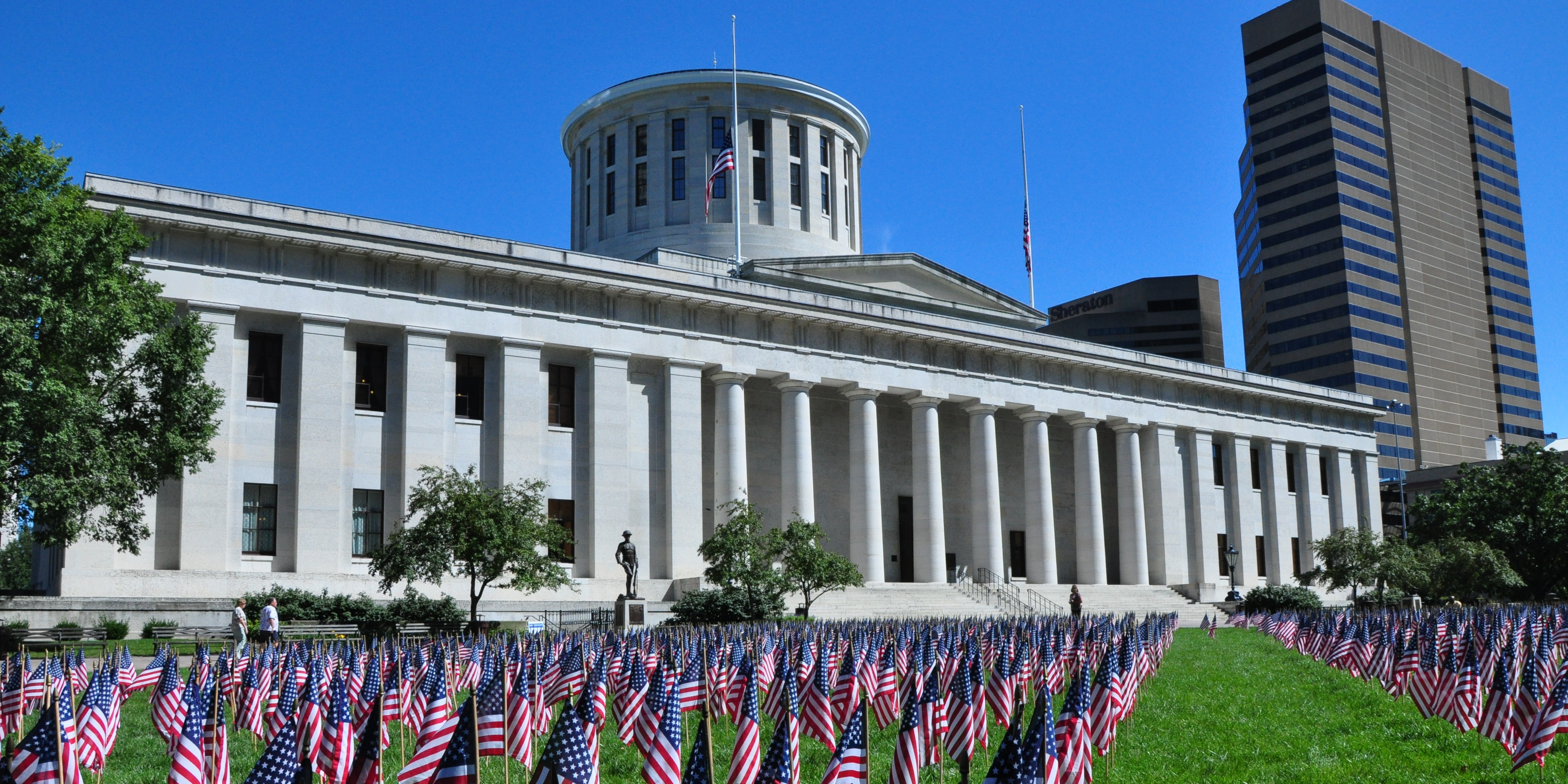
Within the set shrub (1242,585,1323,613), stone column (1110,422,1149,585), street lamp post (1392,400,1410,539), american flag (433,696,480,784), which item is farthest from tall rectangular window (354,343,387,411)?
street lamp post (1392,400,1410,539)

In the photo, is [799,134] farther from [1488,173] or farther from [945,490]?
[1488,173]

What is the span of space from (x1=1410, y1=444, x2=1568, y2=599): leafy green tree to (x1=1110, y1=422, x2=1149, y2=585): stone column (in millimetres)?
13778

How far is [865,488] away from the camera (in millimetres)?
53750

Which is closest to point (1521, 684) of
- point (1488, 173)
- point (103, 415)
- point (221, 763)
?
point (221, 763)

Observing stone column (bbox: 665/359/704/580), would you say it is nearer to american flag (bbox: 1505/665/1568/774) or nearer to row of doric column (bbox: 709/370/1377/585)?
row of doric column (bbox: 709/370/1377/585)

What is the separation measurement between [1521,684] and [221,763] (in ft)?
43.5

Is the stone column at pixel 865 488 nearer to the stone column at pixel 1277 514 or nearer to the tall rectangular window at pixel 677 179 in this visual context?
the tall rectangular window at pixel 677 179

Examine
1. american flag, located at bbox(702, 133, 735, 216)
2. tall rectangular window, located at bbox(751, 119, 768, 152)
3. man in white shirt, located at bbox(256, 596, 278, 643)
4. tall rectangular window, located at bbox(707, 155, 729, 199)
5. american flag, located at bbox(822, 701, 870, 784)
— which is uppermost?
tall rectangular window, located at bbox(751, 119, 768, 152)

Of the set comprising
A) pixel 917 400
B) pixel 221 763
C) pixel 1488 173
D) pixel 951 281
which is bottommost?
pixel 221 763

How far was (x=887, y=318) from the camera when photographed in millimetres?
54781

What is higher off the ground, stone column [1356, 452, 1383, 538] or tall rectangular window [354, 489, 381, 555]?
stone column [1356, 452, 1383, 538]

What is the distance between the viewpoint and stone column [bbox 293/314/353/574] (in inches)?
1633

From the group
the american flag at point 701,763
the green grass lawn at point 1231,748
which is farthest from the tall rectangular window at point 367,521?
the american flag at point 701,763

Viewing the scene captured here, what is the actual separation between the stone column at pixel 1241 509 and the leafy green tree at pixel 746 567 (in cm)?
3453
